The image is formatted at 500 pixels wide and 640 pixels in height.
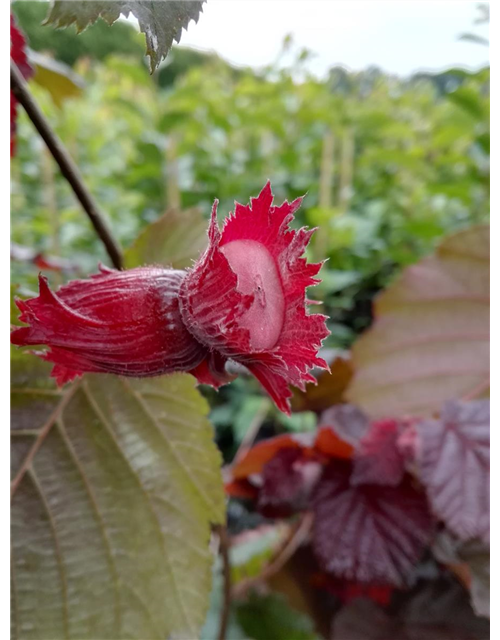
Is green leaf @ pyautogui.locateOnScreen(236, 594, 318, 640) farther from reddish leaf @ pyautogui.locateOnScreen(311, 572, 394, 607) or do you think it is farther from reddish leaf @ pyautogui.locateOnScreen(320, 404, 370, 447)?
reddish leaf @ pyautogui.locateOnScreen(320, 404, 370, 447)

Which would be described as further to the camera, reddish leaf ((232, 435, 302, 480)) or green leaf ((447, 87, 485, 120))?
green leaf ((447, 87, 485, 120))

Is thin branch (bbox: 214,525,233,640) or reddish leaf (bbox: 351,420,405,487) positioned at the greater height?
reddish leaf (bbox: 351,420,405,487)

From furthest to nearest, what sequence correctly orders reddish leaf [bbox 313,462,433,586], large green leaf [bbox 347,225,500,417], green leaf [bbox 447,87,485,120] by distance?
green leaf [bbox 447,87,485,120] → large green leaf [bbox 347,225,500,417] → reddish leaf [bbox 313,462,433,586]

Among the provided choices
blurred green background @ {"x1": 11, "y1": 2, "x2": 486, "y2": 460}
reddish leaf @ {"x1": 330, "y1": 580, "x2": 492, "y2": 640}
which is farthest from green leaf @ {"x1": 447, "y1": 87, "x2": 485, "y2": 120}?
reddish leaf @ {"x1": 330, "y1": 580, "x2": 492, "y2": 640}

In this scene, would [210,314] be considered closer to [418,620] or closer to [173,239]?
[173,239]

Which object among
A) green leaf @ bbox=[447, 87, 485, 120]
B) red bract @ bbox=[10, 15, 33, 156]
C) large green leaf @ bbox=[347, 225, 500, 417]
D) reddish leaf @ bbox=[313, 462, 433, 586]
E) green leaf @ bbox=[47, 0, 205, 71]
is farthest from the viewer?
green leaf @ bbox=[447, 87, 485, 120]

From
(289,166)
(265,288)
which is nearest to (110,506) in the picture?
(265,288)
